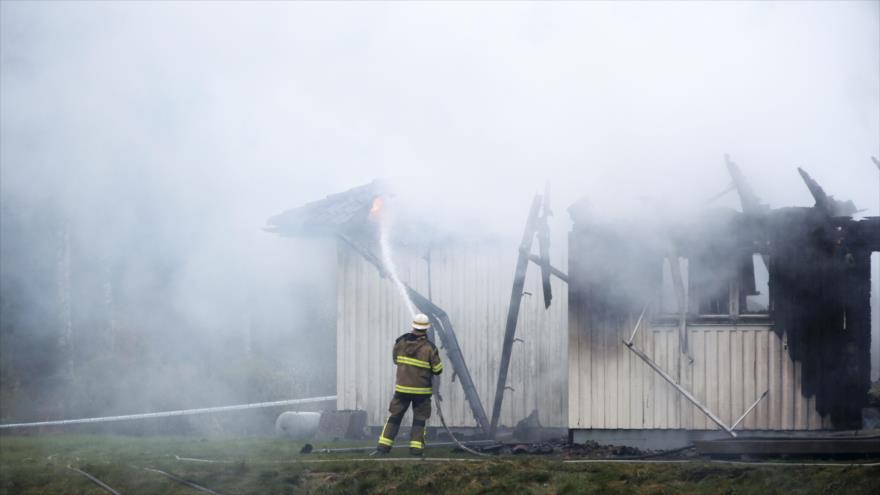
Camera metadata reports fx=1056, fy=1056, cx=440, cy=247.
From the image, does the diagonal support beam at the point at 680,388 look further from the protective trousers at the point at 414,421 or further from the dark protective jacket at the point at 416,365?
the protective trousers at the point at 414,421

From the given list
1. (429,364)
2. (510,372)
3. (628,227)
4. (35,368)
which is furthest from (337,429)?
(35,368)

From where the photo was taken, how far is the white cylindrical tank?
18797mm

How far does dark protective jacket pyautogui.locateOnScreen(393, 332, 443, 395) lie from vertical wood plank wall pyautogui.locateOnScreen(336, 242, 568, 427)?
3719 millimetres

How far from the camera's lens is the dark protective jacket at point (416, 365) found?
14.5 m

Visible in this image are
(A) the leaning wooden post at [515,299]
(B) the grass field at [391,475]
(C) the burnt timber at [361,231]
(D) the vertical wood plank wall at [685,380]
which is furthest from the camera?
(C) the burnt timber at [361,231]

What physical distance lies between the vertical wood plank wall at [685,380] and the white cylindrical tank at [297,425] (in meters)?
5.80

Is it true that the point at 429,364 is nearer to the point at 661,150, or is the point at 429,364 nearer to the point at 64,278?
the point at 661,150

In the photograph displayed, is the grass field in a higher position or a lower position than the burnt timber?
lower

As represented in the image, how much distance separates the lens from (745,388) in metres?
14.2

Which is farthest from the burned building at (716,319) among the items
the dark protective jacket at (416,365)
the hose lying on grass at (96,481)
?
the hose lying on grass at (96,481)

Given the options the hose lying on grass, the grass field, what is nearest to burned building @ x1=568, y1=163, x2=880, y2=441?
the grass field

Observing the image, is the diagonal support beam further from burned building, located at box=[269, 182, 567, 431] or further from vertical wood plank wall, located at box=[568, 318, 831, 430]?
burned building, located at box=[269, 182, 567, 431]

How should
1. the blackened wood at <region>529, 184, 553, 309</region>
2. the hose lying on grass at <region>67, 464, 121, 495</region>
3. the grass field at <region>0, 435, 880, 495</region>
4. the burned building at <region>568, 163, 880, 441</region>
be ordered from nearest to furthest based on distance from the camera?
the grass field at <region>0, 435, 880, 495</region> < the hose lying on grass at <region>67, 464, 121, 495</region> < the burned building at <region>568, 163, 880, 441</region> < the blackened wood at <region>529, 184, 553, 309</region>

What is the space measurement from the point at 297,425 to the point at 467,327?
3.52 m
